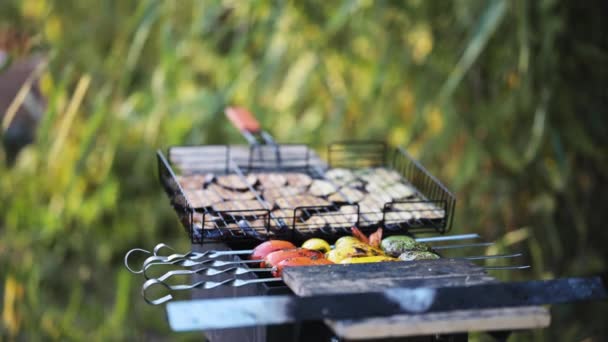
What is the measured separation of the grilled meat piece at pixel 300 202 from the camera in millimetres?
2068

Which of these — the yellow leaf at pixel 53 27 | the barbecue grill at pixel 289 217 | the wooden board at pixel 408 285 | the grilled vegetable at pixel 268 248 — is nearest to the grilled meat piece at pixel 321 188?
the barbecue grill at pixel 289 217

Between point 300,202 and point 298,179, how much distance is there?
0.22 m

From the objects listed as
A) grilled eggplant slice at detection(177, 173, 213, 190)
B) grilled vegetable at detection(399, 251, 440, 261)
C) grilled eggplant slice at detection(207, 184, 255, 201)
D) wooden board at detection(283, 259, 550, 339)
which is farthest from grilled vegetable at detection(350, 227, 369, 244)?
grilled eggplant slice at detection(177, 173, 213, 190)

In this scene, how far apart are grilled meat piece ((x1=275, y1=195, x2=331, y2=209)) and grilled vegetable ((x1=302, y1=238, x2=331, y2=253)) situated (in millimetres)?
189

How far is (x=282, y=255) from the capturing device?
68.6 inches

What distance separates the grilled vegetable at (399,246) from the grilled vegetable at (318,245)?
0.13 m

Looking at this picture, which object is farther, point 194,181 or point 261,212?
point 194,181

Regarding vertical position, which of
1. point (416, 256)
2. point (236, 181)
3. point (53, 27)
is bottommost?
point (416, 256)

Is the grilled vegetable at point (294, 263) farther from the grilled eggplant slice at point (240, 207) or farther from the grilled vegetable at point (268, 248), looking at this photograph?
the grilled eggplant slice at point (240, 207)

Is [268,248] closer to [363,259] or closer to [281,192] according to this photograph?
[363,259]

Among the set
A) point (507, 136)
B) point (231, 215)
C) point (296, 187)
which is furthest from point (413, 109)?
point (231, 215)

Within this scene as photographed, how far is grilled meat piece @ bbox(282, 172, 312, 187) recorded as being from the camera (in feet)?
7.45

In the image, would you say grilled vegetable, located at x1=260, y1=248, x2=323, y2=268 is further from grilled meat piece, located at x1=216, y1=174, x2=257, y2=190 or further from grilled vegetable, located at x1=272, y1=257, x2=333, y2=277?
grilled meat piece, located at x1=216, y1=174, x2=257, y2=190

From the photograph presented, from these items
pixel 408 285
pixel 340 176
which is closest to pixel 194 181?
pixel 340 176
